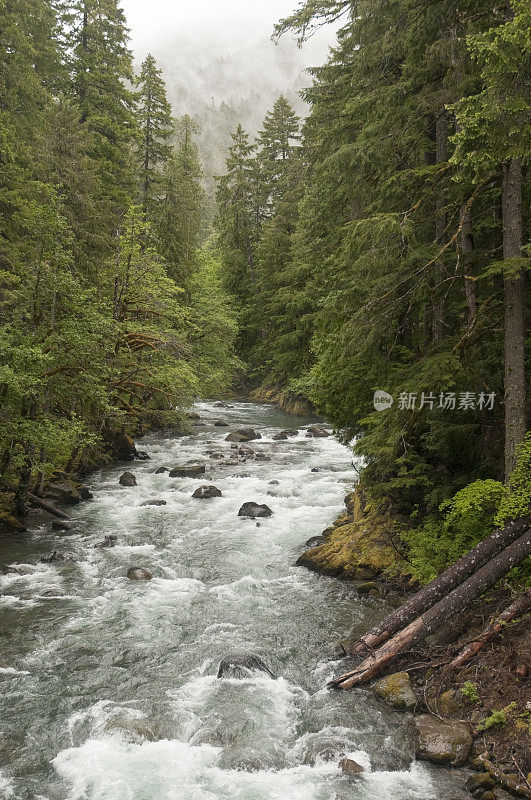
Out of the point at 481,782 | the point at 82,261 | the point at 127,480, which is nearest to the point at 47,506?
the point at 127,480

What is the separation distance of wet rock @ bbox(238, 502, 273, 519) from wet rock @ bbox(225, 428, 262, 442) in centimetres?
1044

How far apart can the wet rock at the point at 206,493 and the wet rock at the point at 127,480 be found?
253 centimetres

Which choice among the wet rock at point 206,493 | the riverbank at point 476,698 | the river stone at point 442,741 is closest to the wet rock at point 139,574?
the riverbank at point 476,698

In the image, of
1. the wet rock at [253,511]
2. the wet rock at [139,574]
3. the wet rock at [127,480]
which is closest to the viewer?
the wet rock at [139,574]

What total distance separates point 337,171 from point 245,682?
10300mm

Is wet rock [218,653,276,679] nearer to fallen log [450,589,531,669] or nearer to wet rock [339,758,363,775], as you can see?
wet rock [339,758,363,775]

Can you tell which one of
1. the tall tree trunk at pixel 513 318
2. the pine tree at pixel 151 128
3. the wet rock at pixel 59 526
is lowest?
the wet rock at pixel 59 526

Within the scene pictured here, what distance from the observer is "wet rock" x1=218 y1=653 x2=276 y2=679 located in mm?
7578

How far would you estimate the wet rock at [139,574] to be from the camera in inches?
422

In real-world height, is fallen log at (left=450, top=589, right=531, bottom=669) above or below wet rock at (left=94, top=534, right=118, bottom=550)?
above

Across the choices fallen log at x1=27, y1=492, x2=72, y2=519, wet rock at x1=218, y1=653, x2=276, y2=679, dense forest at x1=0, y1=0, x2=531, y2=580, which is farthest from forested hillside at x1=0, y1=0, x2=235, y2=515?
wet rock at x1=218, y1=653, x2=276, y2=679

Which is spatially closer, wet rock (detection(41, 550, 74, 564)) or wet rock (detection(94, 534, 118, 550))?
wet rock (detection(41, 550, 74, 564))

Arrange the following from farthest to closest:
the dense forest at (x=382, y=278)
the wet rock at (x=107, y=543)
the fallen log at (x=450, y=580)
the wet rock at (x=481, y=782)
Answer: the wet rock at (x=107, y=543)
the dense forest at (x=382, y=278)
the fallen log at (x=450, y=580)
the wet rock at (x=481, y=782)

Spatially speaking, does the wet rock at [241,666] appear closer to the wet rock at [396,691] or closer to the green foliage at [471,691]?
the wet rock at [396,691]
